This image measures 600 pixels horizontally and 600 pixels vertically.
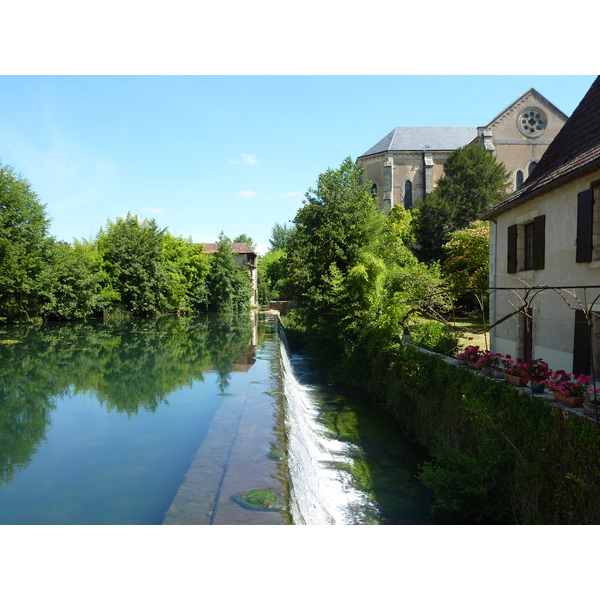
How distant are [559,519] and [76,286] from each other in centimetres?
3380

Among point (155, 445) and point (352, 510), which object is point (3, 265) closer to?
point (155, 445)

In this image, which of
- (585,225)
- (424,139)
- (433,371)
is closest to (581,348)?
(585,225)

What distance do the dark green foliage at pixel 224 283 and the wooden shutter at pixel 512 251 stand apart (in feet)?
116

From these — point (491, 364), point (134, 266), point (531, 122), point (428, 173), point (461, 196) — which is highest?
point (531, 122)

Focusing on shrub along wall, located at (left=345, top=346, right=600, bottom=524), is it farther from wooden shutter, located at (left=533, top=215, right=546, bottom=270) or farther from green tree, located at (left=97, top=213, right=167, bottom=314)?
green tree, located at (left=97, top=213, right=167, bottom=314)

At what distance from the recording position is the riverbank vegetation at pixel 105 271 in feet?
96.7

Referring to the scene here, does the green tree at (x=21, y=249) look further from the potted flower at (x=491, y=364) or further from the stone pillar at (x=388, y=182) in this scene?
the potted flower at (x=491, y=364)

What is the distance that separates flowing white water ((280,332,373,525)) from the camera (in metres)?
6.82

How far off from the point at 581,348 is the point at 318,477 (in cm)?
517

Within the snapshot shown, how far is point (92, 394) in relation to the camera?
1407cm

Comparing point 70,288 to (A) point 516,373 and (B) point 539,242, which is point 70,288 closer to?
(B) point 539,242

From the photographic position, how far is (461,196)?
29.5 m

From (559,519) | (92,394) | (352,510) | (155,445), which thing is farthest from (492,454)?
(92,394)

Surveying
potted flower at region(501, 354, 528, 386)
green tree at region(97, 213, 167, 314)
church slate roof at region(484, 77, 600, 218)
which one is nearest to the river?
potted flower at region(501, 354, 528, 386)
